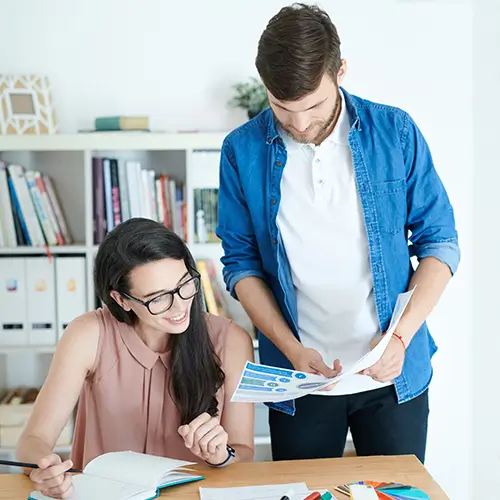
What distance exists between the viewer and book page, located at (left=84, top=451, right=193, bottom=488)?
4.43 ft

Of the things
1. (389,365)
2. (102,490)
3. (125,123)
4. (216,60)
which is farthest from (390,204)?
(216,60)

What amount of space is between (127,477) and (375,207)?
29.2 inches

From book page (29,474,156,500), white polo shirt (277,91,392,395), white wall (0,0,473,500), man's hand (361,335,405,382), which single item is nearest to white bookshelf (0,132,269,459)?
white wall (0,0,473,500)

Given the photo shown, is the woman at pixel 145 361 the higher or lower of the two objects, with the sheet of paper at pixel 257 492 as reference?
higher

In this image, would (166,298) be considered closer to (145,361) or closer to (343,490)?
(145,361)

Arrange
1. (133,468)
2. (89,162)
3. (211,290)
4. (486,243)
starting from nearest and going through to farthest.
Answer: (133,468), (89,162), (211,290), (486,243)

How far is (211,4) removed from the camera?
2932mm

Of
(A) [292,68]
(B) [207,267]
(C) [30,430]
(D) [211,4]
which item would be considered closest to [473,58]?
(D) [211,4]

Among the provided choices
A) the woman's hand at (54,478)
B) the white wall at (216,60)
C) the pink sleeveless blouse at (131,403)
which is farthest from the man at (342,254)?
the white wall at (216,60)

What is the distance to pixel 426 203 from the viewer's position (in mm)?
1659

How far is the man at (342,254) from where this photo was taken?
1.62m

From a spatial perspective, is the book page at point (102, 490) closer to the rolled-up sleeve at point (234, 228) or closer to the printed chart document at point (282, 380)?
the printed chart document at point (282, 380)

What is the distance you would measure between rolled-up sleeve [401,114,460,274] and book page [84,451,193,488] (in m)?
0.71

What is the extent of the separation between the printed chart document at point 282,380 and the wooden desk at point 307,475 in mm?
146
